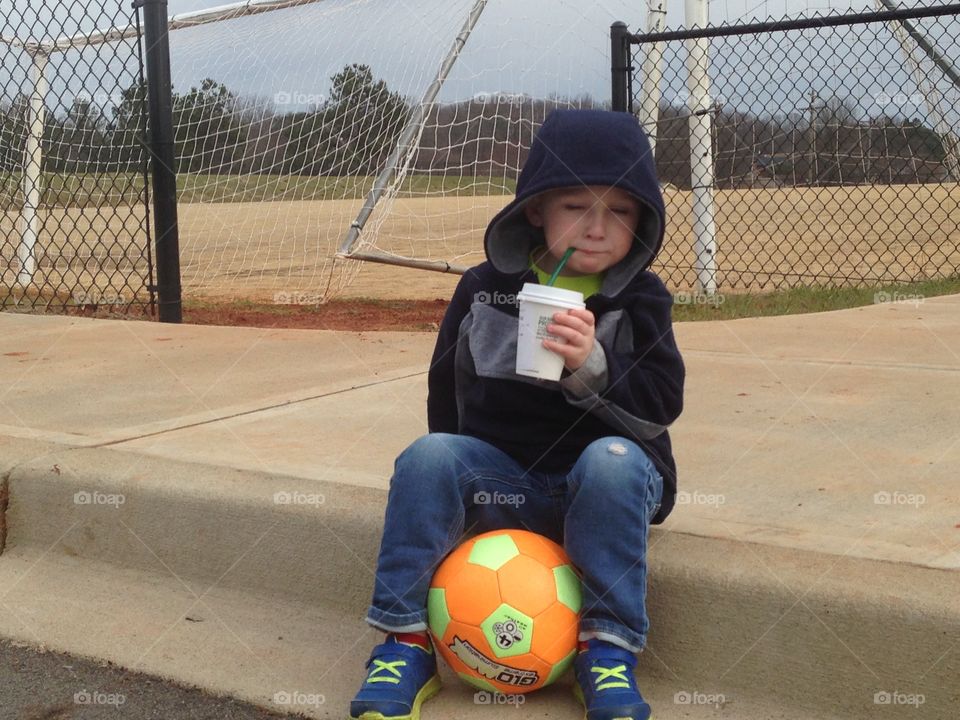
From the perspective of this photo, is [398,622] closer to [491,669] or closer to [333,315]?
[491,669]

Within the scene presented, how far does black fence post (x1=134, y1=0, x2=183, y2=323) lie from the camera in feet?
21.7

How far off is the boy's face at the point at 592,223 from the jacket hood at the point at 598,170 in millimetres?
39

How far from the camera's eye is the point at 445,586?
2525 mm

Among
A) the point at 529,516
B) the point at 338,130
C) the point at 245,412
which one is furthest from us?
the point at 338,130

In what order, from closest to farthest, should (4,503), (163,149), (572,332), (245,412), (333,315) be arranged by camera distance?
(572,332)
(4,503)
(245,412)
(163,149)
(333,315)

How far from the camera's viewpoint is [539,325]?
2.36m

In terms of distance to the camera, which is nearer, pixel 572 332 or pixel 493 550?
pixel 572 332

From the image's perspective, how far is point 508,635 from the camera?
7.98 feet

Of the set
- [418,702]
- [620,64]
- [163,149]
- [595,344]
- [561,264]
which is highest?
[620,64]

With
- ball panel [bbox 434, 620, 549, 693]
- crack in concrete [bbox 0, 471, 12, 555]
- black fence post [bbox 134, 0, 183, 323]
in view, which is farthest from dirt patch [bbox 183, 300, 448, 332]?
ball panel [bbox 434, 620, 549, 693]

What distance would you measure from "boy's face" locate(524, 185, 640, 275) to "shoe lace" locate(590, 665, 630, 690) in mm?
876

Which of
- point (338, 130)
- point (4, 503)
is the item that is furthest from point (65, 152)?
point (4, 503)

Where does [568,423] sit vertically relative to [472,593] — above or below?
above

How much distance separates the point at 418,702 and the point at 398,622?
17 centimetres
